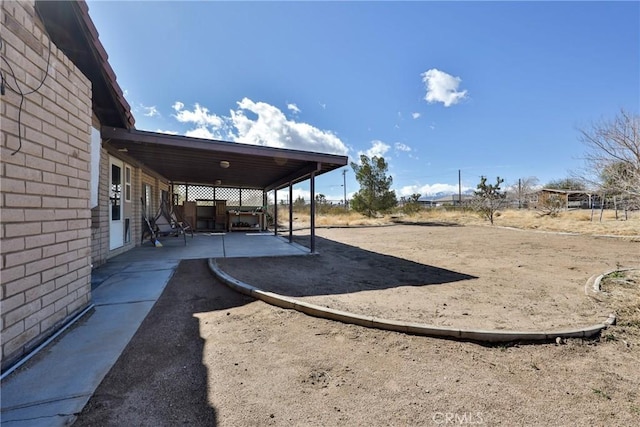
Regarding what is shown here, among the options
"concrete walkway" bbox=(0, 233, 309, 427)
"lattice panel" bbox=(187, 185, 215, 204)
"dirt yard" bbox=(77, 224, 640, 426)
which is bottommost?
"dirt yard" bbox=(77, 224, 640, 426)

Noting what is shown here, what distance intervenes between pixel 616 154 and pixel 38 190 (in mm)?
8707

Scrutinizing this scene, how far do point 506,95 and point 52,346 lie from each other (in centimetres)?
1389

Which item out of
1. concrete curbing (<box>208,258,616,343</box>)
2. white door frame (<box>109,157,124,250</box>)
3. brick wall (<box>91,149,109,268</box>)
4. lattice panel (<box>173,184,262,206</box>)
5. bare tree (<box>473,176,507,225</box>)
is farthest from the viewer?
bare tree (<box>473,176,507,225</box>)

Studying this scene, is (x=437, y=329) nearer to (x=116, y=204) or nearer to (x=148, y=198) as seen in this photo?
(x=116, y=204)

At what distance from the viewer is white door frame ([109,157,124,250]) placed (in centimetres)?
544

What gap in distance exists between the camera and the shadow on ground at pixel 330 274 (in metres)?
3.94

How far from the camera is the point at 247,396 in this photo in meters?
1.64

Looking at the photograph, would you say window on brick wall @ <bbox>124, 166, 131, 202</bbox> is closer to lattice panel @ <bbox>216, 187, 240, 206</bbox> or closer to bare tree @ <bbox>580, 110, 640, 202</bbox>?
lattice panel @ <bbox>216, 187, 240, 206</bbox>

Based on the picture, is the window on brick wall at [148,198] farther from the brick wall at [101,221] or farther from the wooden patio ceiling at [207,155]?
the brick wall at [101,221]

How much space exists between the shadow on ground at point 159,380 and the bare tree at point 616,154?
6.87 m

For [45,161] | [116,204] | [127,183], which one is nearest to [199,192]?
[127,183]

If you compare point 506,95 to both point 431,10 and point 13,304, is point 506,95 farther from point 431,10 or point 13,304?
point 13,304

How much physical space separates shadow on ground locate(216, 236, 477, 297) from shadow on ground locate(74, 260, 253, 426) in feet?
3.81

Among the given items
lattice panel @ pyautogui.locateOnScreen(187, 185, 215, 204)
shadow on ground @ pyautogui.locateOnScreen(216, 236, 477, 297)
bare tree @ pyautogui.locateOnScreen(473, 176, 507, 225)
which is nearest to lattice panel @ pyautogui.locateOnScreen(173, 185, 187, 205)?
lattice panel @ pyautogui.locateOnScreen(187, 185, 215, 204)
